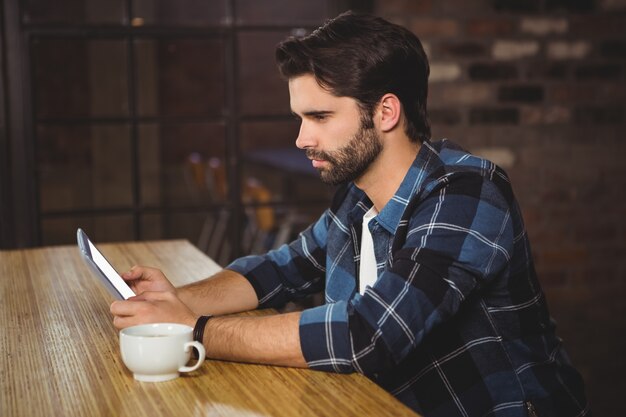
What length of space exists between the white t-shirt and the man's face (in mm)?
123

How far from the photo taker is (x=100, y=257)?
1647mm

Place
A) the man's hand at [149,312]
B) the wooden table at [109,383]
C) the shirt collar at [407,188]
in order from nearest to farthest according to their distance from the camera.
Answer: the wooden table at [109,383]
the man's hand at [149,312]
the shirt collar at [407,188]

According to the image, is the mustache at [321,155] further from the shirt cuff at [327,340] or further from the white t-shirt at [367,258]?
the shirt cuff at [327,340]

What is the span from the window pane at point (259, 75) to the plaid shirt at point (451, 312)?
1785 millimetres

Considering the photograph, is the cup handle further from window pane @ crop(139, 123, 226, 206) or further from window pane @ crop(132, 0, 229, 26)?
window pane @ crop(132, 0, 229, 26)


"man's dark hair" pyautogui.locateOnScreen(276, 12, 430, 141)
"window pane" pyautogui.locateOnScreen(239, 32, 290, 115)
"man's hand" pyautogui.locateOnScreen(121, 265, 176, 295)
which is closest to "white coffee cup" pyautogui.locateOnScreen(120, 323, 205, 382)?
"man's hand" pyautogui.locateOnScreen(121, 265, 176, 295)

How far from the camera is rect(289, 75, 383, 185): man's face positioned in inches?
69.6

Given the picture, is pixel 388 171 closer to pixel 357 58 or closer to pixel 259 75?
pixel 357 58

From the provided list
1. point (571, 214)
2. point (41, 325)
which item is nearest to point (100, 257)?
point (41, 325)

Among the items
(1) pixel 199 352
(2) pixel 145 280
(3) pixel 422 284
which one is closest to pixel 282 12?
(2) pixel 145 280

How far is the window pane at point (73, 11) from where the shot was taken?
3.32 metres

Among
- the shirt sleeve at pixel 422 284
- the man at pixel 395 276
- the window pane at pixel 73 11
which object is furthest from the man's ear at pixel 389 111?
the window pane at pixel 73 11

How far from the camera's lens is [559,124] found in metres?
3.66

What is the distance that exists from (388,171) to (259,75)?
185 centimetres
